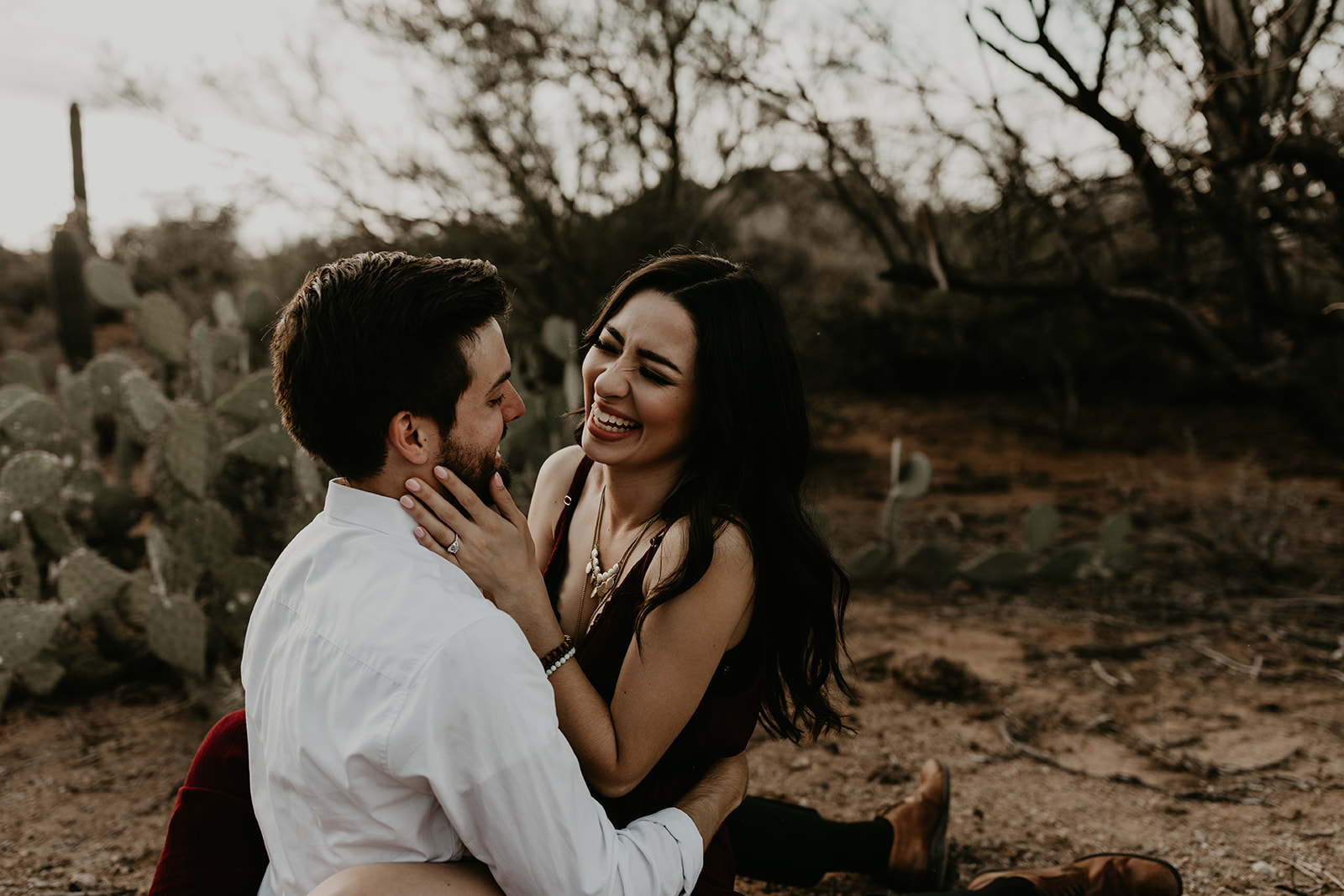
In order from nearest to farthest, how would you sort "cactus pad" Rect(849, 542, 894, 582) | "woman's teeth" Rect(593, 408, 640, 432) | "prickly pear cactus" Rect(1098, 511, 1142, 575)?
"woman's teeth" Rect(593, 408, 640, 432)
"prickly pear cactus" Rect(1098, 511, 1142, 575)
"cactus pad" Rect(849, 542, 894, 582)

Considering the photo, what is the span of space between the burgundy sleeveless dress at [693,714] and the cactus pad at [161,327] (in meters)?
4.23

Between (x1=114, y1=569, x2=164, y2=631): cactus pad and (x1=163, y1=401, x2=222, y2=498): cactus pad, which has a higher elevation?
(x1=163, y1=401, x2=222, y2=498): cactus pad

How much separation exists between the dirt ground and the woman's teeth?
46.9 inches

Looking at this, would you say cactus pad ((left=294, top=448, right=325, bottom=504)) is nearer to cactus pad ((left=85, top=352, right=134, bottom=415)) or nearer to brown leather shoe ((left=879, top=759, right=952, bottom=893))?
cactus pad ((left=85, top=352, right=134, bottom=415))

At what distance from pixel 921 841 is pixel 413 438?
5.88 feet

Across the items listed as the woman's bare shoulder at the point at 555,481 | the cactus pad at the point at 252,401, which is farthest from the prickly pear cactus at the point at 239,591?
the woman's bare shoulder at the point at 555,481

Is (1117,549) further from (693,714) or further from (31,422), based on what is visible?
(31,422)

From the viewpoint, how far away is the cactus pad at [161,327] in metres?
5.11

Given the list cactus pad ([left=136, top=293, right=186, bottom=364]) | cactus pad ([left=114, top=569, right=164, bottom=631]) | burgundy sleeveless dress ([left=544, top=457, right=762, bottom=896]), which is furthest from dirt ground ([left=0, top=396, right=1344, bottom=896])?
cactus pad ([left=136, top=293, right=186, bottom=364])

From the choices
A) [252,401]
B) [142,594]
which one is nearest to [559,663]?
[142,594]

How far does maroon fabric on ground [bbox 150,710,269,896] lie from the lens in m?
1.67

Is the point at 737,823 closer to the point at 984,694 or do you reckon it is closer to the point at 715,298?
the point at 715,298

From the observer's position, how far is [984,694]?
3838 mm

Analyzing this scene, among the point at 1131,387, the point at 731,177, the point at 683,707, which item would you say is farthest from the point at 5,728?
the point at 1131,387
